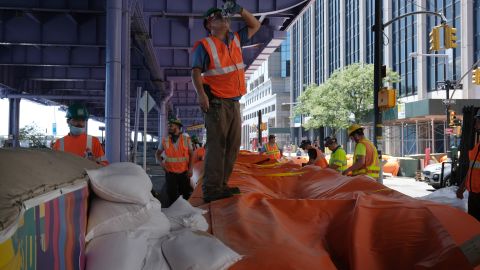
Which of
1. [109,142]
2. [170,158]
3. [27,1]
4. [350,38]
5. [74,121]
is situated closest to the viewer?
[74,121]

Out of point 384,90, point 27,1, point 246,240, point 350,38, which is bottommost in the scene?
point 246,240

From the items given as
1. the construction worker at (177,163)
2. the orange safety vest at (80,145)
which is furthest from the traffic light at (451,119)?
the orange safety vest at (80,145)

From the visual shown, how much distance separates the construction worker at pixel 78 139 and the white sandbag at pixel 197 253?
11.0 ft

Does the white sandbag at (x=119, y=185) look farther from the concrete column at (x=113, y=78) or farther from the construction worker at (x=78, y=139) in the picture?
the concrete column at (x=113, y=78)

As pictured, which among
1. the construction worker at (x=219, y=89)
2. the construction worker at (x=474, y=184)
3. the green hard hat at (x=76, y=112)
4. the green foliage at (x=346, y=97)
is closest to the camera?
the construction worker at (x=219, y=89)

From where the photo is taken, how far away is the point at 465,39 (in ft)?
105

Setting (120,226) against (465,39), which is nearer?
(120,226)

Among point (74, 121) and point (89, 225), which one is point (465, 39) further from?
point (89, 225)

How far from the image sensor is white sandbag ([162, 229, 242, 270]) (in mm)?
1821

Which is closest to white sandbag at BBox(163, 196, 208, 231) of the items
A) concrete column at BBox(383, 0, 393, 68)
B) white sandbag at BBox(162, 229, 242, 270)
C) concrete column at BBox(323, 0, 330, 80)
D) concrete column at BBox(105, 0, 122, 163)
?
white sandbag at BBox(162, 229, 242, 270)

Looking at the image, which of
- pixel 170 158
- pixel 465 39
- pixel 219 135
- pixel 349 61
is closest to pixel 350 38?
pixel 349 61

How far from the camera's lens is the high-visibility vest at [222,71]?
387 cm

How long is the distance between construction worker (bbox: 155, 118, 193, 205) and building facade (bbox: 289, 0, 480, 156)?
615 inches

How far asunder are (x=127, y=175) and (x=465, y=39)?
35.6m
